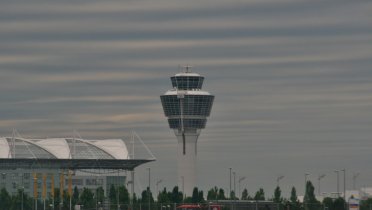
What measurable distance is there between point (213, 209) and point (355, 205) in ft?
131

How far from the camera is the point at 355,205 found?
538 ft

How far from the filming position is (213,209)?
647 feet

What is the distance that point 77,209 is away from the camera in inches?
7835

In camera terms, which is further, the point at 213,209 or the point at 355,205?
the point at 213,209

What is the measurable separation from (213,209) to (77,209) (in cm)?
2613

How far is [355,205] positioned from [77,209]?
195 ft

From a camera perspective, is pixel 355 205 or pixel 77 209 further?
pixel 77 209

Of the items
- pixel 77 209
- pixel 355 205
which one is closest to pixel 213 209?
pixel 77 209

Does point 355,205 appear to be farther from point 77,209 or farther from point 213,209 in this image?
point 77,209
